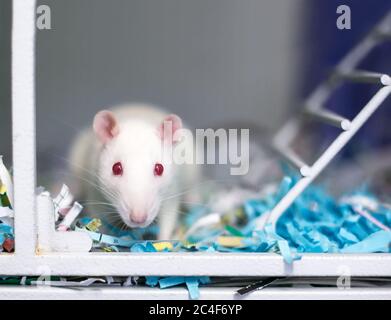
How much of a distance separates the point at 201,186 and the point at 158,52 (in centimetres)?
43

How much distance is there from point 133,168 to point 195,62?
576 millimetres

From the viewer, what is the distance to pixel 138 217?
131 cm

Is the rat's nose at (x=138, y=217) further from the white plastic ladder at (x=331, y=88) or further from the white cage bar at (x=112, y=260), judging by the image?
the white plastic ladder at (x=331, y=88)

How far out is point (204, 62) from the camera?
184 cm

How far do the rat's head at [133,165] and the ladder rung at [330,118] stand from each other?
1.34ft

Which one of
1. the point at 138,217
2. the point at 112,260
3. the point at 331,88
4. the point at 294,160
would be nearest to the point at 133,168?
the point at 138,217

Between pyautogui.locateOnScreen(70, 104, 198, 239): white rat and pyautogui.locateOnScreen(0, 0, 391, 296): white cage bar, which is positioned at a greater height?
pyautogui.locateOnScreen(70, 104, 198, 239): white rat

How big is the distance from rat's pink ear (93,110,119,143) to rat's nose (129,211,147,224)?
0.77 ft

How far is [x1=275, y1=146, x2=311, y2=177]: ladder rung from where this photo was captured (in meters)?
1.46

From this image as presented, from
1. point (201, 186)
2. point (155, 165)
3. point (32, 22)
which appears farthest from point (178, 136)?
point (32, 22)

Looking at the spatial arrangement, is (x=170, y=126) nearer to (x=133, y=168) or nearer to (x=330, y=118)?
(x=133, y=168)

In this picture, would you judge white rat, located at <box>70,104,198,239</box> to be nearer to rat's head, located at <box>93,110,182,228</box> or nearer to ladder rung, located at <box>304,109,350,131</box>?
rat's head, located at <box>93,110,182,228</box>

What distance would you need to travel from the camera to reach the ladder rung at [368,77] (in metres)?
1.38

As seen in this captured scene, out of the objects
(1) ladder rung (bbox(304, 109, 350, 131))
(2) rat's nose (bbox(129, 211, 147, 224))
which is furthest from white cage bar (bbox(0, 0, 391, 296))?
(1) ladder rung (bbox(304, 109, 350, 131))
